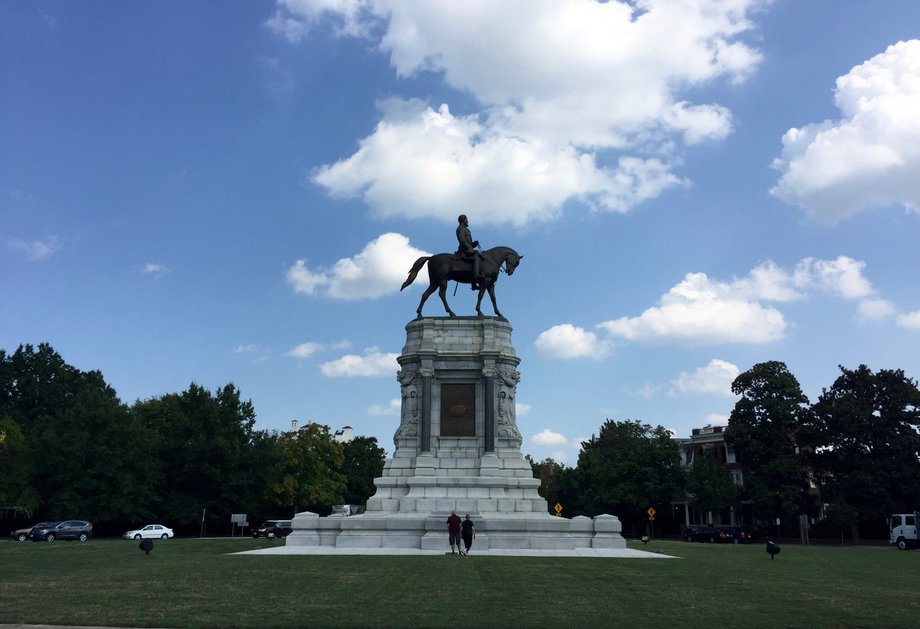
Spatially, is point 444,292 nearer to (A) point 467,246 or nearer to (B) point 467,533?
(A) point 467,246

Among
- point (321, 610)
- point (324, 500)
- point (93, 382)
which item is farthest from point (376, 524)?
point (93, 382)

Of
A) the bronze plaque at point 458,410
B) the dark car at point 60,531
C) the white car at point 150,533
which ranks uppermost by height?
the bronze plaque at point 458,410

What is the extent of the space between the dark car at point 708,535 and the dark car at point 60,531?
4676cm

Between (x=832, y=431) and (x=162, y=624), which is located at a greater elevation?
(x=832, y=431)

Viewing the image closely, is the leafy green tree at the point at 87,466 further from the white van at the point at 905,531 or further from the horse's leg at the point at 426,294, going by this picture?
the white van at the point at 905,531

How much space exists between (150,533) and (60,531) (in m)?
7.19

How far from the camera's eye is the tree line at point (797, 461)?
2509 inches

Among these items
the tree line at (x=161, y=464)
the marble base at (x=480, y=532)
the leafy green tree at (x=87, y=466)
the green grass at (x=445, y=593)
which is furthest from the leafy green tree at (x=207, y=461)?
the green grass at (x=445, y=593)

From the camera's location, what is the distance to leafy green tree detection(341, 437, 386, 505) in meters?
107

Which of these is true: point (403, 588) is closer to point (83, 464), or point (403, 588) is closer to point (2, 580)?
point (2, 580)

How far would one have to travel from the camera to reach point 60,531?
51625mm

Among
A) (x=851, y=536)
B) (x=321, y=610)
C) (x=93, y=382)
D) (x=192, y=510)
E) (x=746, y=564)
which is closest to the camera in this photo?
(x=321, y=610)

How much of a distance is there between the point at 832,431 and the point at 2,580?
64228mm

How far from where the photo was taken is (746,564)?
28.7 metres
